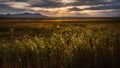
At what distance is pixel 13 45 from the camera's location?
7.65m

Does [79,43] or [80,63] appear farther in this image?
[79,43]

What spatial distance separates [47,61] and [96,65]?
3.66 feet

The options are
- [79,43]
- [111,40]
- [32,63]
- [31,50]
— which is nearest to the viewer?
[32,63]

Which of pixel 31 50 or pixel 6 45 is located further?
pixel 6 45

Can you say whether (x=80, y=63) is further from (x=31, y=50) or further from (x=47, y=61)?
(x=31, y=50)

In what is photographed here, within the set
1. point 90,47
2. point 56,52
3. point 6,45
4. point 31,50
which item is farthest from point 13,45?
point 90,47

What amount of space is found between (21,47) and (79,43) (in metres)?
1.49

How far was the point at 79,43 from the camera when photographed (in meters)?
7.42

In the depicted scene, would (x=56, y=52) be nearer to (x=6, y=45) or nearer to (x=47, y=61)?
(x=47, y=61)

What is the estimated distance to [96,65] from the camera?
21.3ft

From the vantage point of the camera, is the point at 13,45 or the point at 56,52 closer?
the point at 56,52

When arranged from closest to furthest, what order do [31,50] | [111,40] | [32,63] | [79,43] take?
[32,63], [31,50], [79,43], [111,40]

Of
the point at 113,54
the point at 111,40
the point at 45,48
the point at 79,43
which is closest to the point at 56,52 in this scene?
the point at 45,48

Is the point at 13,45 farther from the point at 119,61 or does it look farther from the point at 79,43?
the point at 119,61
